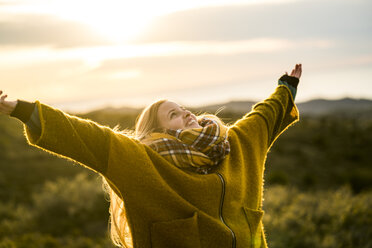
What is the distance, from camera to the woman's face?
233cm

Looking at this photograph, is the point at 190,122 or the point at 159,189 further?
the point at 190,122

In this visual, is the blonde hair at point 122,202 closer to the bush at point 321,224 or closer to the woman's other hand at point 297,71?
the woman's other hand at point 297,71

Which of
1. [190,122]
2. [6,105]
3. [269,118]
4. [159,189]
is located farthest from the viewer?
[269,118]

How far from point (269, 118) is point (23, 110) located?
5.31 feet

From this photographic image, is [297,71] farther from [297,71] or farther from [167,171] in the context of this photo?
[167,171]

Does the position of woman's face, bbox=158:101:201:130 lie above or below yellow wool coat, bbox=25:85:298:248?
above

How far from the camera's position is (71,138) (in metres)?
1.89

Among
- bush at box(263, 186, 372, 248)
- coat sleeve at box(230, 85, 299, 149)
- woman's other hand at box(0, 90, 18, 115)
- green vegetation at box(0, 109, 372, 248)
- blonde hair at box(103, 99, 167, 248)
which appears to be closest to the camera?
woman's other hand at box(0, 90, 18, 115)

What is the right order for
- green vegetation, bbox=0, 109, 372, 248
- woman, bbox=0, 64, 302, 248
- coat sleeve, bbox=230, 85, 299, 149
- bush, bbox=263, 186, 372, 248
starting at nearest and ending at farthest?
woman, bbox=0, 64, 302, 248, coat sleeve, bbox=230, 85, 299, 149, bush, bbox=263, 186, 372, 248, green vegetation, bbox=0, 109, 372, 248

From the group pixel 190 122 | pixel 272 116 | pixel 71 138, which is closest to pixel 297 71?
pixel 272 116

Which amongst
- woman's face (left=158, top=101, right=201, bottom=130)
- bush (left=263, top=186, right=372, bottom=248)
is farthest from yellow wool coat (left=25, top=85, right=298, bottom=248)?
bush (left=263, top=186, right=372, bottom=248)

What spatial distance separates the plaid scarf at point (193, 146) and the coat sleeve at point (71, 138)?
321 mm

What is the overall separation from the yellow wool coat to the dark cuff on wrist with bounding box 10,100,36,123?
0.14 feet

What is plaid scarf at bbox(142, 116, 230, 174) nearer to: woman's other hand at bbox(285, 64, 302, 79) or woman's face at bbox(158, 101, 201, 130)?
woman's face at bbox(158, 101, 201, 130)
